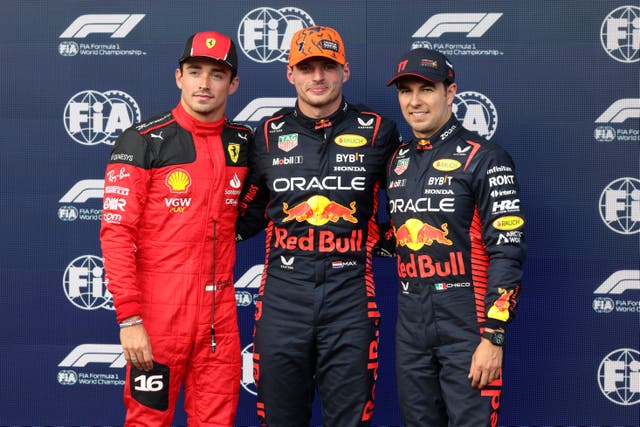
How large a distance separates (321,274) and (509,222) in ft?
2.56

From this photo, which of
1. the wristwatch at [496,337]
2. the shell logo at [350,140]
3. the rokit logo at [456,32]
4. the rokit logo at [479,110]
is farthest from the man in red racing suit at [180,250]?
the rokit logo at [479,110]

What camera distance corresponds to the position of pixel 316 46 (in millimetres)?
2922

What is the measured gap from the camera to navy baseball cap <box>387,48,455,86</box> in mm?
2711

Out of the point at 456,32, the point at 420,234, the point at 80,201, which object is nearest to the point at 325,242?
the point at 420,234

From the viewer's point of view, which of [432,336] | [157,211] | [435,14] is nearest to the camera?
[432,336]

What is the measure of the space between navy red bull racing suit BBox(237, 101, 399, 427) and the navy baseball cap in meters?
0.35

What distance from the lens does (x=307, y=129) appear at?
2996mm

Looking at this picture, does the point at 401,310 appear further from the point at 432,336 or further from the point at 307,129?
the point at 307,129

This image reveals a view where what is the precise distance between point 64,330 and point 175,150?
152cm

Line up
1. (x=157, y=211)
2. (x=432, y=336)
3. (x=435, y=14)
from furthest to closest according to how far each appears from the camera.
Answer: (x=435, y=14), (x=157, y=211), (x=432, y=336)

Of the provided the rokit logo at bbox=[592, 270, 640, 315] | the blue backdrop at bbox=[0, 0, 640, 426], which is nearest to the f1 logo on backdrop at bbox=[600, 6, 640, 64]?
the blue backdrop at bbox=[0, 0, 640, 426]

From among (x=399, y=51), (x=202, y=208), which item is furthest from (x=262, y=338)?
(x=399, y=51)

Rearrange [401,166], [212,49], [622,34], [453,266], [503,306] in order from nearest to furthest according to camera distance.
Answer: [503,306] → [453,266] → [401,166] → [212,49] → [622,34]

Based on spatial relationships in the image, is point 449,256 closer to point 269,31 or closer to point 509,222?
point 509,222
